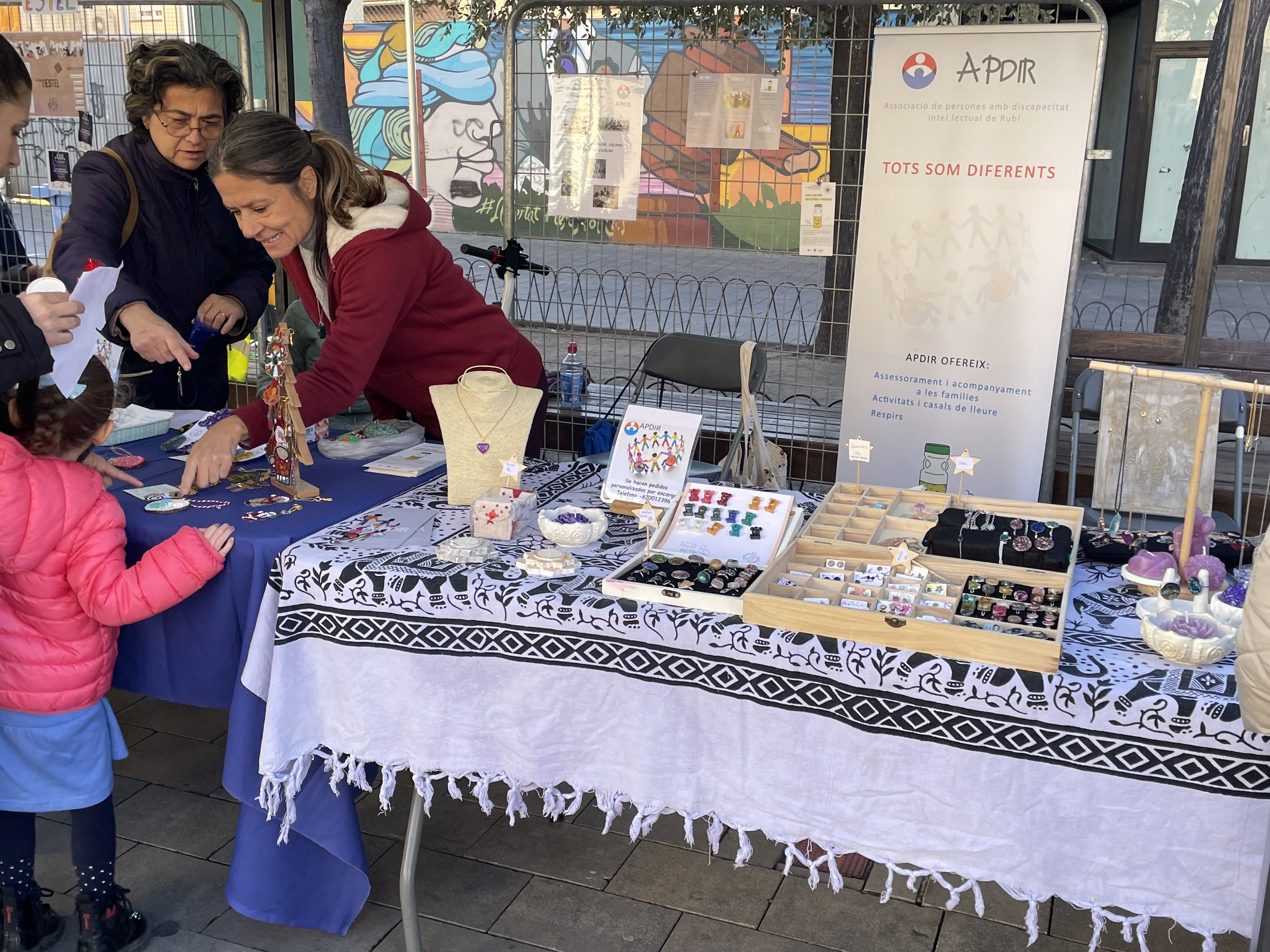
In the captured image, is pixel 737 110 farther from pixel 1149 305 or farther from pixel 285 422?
pixel 1149 305

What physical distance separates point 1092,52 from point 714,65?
131 centimetres

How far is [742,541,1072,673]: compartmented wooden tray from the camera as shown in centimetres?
173

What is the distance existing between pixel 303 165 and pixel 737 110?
2.10 metres

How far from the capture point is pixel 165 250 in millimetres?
3250

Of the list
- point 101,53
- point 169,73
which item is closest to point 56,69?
point 101,53

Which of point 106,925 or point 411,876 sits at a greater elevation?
point 411,876

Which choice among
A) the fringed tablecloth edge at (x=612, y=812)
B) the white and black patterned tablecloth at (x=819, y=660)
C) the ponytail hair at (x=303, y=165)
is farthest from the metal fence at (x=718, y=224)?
the fringed tablecloth edge at (x=612, y=812)

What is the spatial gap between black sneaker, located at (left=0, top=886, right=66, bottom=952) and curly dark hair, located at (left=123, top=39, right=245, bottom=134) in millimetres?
1962

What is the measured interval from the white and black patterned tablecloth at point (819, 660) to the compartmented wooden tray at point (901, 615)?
0.02m

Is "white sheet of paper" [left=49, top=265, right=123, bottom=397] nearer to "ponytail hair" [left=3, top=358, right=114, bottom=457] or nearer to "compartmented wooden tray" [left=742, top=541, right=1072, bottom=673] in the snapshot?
"ponytail hair" [left=3, top=358, right=114, bottom=457]

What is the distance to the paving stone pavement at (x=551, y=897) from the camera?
7.72ft

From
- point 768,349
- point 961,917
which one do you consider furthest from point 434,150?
point 961,917

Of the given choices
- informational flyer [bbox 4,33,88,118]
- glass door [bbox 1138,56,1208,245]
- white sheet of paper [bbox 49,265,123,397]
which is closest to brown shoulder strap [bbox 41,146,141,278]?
white sheet of paper [bbox 49,265,123,397]

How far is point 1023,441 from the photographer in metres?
4.04
